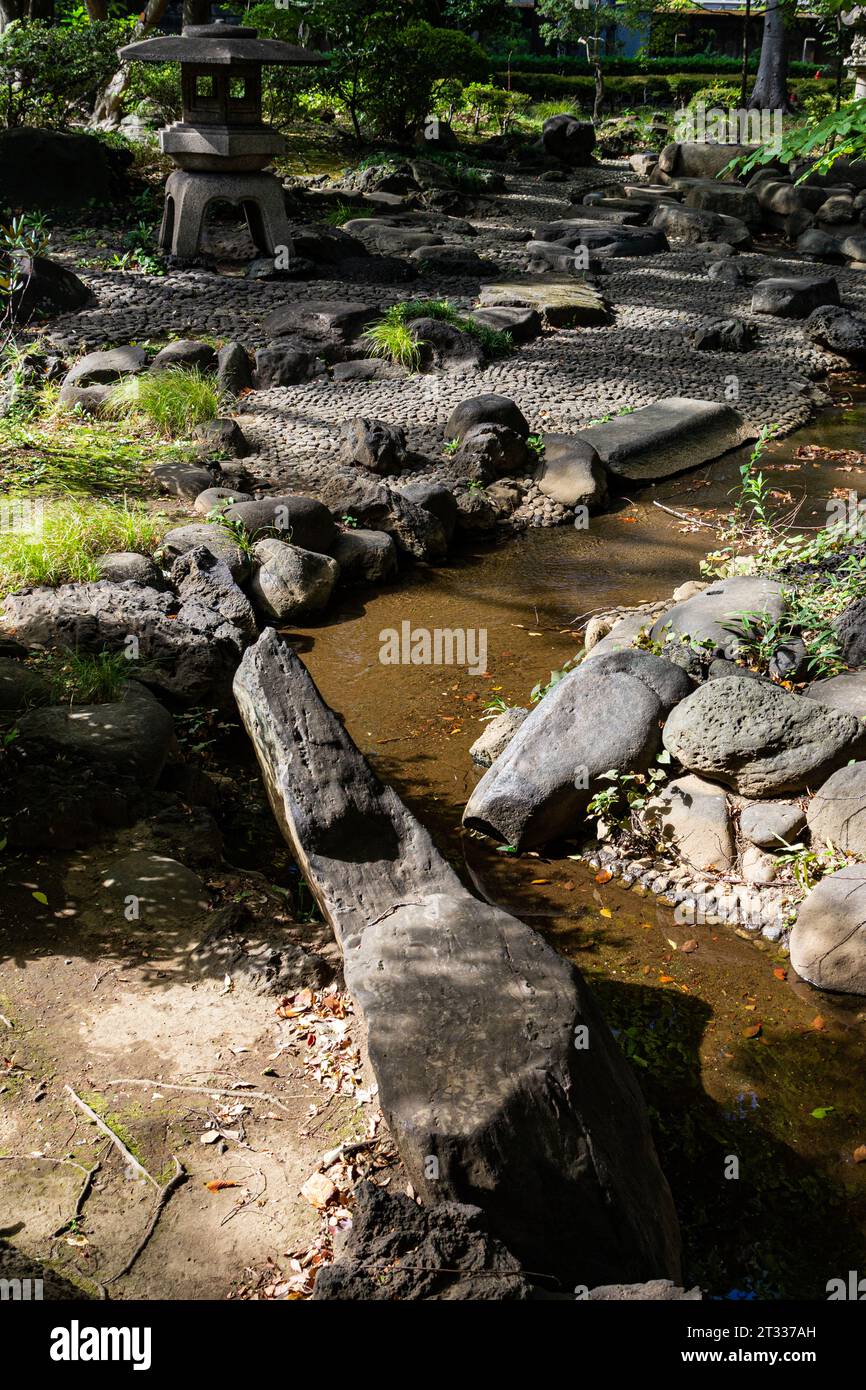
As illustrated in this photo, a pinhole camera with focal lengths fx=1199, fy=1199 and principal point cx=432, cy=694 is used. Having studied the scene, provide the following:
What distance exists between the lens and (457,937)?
3721 mm

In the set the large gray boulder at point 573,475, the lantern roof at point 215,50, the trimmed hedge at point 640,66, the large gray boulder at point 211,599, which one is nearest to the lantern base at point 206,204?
the lantern roof at point 215,50

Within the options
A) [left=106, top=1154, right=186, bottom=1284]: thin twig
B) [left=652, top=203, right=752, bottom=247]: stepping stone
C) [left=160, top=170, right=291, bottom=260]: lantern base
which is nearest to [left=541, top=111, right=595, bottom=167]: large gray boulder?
[left=652, top=203, right=752, bottom=247]: stepping stone

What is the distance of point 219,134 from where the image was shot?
42.3ft

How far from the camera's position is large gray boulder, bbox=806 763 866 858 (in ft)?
16.6

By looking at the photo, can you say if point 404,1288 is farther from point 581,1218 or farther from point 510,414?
point 510,414

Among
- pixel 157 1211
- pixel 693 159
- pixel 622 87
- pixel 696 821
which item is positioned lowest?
pixel 157 1211

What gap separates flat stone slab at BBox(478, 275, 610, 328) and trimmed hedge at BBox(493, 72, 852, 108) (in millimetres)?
19053

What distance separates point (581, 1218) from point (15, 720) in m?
3.43

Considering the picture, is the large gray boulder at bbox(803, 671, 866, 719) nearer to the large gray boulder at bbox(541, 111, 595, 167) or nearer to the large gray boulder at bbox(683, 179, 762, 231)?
the large gray boulder at bbox(683, 179, 762, 231)

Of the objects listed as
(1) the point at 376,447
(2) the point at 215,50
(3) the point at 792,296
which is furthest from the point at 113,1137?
(3) the point at 792,296

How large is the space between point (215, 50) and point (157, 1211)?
12.2 meters

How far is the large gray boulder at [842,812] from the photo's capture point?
5047 mm

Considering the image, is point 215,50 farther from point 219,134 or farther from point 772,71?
point 772,71

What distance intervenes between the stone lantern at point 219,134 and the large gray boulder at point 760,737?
10.0 meters
